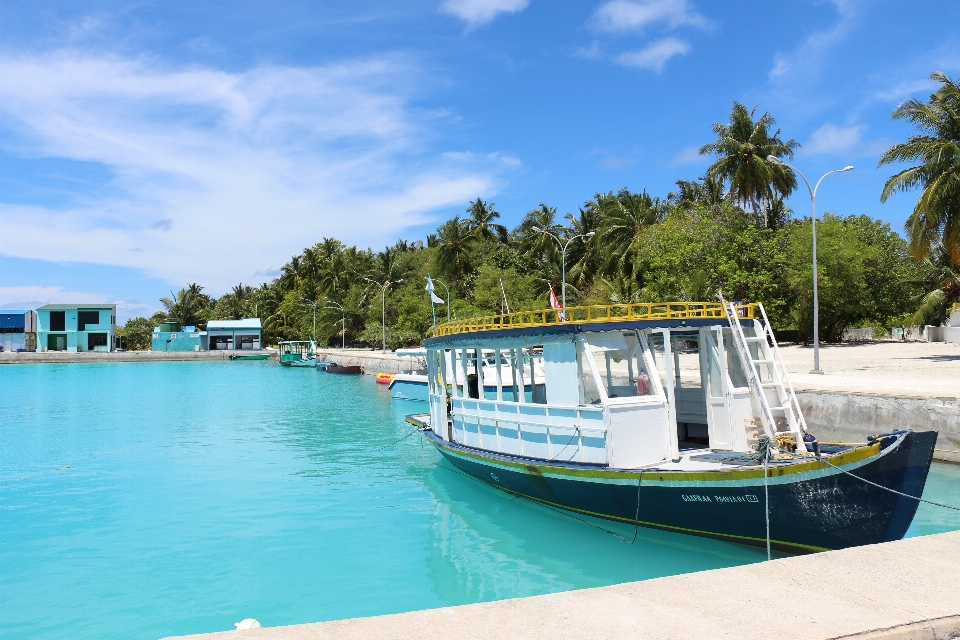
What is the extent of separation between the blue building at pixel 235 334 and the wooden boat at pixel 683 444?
8798cm

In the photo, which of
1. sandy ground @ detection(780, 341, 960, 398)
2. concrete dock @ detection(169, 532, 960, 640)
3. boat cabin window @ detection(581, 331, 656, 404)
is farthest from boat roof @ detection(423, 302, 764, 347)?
sandy ground @ detection(780, 341, 960, 398)

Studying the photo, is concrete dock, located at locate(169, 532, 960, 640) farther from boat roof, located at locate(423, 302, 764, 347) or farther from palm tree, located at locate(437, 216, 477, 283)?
palm tree, located at locate(437, 216, 477, 283)

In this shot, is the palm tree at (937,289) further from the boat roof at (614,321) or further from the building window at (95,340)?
the building window at (95,340)

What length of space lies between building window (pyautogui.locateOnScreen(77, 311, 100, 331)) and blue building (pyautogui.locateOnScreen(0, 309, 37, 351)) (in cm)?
754

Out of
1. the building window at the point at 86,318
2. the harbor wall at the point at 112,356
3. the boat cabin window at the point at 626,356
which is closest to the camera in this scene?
the boat cabin window at the point at 626,356

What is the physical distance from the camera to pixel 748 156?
4622cm

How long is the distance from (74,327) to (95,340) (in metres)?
3.07

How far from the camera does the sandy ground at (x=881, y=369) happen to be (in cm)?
2023

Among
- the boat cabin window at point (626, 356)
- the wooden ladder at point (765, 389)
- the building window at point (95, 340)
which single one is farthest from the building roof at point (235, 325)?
the wooden ladder at point (765, 389)

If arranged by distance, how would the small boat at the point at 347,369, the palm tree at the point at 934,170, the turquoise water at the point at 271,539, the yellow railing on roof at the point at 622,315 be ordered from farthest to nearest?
the small boat at the point at 347,369 < the palm tree at the point at 934,170 < the yellow railing on roof at the point at 622,315 < the turquoise water at the point at 271,539

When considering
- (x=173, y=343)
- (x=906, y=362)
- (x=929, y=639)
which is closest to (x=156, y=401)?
(x=906, y=362)

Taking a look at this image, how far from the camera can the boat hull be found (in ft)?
30.2

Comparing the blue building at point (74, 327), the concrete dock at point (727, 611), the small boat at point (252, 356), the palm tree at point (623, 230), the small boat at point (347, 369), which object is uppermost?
the palm tree at point (623, 230)

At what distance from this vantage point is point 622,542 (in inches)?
460
